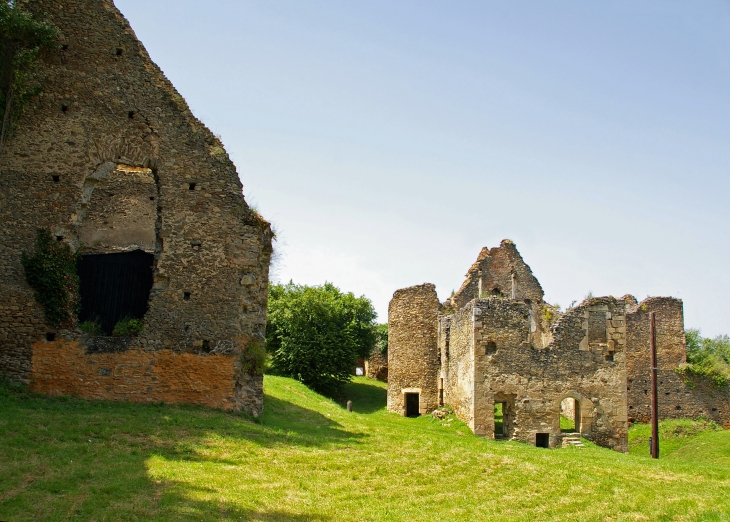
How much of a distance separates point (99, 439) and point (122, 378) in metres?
A: 3.15

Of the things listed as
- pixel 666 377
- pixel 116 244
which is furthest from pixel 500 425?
pixel 116 244

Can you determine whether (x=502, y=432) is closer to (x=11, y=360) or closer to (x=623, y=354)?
(x=623, y=354)

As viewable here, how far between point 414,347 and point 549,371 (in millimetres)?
7695

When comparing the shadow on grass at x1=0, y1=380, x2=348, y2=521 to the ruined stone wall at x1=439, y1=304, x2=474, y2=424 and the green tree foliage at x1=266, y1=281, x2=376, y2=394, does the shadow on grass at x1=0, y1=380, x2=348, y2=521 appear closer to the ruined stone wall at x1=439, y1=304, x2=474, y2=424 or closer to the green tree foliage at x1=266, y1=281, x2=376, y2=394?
the ruined stone wall at x1=439, y1=304, x2=474, y2=424

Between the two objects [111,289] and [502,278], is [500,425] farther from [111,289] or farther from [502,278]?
[111,289]

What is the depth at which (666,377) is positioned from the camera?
107ft

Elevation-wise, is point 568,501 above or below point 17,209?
below

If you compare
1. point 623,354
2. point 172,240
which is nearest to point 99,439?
point 172,240

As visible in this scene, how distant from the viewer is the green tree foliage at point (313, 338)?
1201 inches

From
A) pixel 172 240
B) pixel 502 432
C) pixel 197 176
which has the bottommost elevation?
pixel 502 432

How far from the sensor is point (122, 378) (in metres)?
14.3

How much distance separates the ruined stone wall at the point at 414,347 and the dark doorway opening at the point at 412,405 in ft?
1.49

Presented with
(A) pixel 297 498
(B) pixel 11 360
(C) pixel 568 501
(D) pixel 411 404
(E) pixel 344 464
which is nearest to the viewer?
(A) pixel 297 498

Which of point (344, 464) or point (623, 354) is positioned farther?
point (623, 354)
